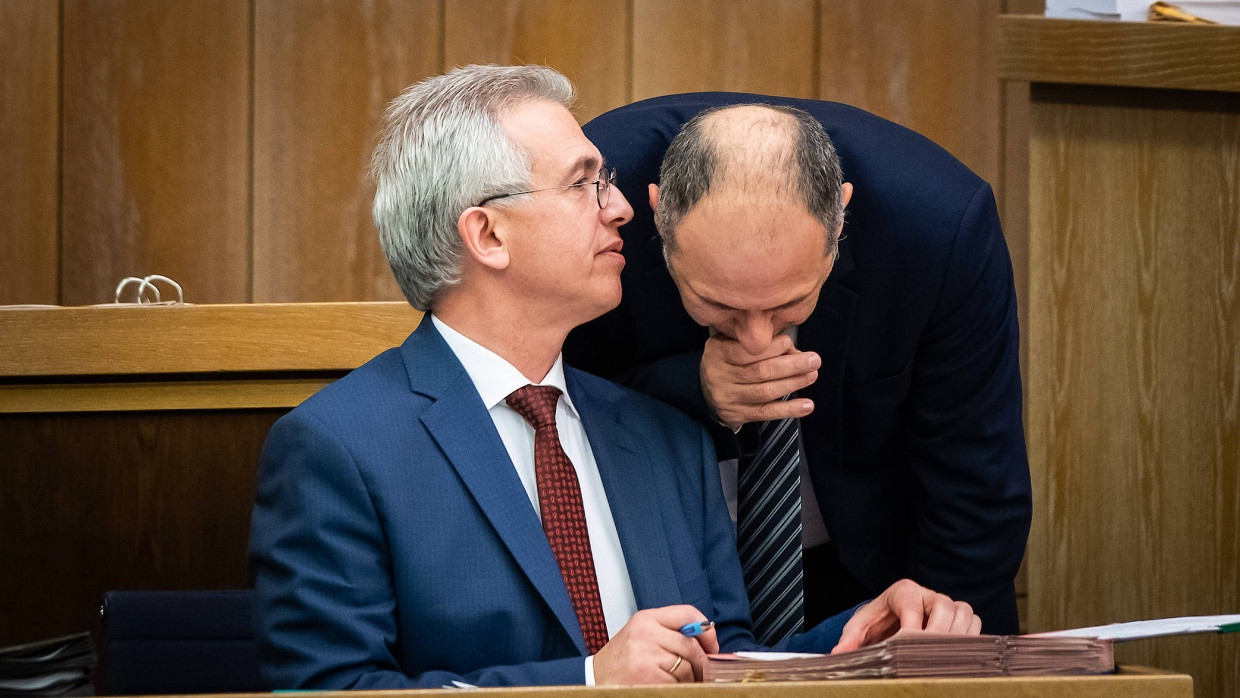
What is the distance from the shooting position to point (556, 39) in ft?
8.46

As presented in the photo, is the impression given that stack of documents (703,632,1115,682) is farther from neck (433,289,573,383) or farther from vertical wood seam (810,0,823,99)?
vertical wood seam (810,0,823,99)

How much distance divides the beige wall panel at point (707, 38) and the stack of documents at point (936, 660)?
6.04ft

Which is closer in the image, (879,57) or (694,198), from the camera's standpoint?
(694,198)

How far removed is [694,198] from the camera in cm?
139

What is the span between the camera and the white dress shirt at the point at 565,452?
1.35 m

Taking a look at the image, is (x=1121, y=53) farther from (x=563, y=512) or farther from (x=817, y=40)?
(x=563, y=512)

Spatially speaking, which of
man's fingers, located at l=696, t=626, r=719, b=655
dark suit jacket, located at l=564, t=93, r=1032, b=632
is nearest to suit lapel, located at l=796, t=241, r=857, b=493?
dark suit jacket, located at l=564, t=93, r=1032, b=632

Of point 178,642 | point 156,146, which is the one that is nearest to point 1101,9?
point 178,642

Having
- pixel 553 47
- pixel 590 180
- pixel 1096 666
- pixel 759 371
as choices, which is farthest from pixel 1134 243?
pixel 553 47

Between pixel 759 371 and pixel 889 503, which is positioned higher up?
pixel 759 371

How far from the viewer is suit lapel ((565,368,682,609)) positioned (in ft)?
4.42

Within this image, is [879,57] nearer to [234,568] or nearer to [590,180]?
[590,180]

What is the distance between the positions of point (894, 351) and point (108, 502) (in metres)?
1.18

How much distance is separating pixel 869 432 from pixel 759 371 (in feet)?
0.98
